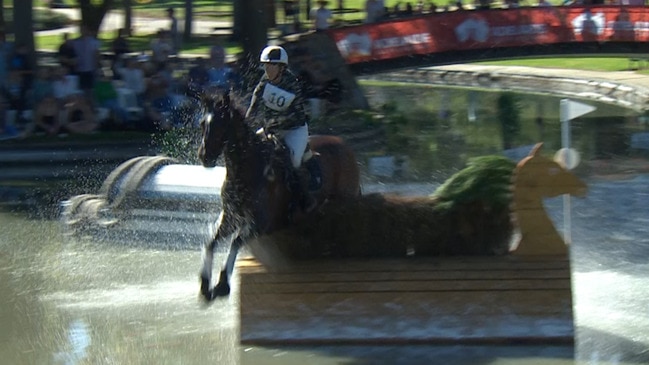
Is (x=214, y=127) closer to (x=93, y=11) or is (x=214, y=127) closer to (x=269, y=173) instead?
(x=269, y=173)

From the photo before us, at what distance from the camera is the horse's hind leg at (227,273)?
952cm

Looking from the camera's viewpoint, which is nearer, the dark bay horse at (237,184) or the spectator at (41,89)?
the dark bay horse at (237,184)

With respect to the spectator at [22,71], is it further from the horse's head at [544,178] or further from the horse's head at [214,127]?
the horse's head at [544,178]

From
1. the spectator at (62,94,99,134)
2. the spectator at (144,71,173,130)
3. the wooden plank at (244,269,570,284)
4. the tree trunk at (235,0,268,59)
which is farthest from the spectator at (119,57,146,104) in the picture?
the wooden plank at (244,269,570,284)

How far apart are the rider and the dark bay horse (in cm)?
16

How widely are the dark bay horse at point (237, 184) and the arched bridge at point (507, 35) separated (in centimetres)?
1510

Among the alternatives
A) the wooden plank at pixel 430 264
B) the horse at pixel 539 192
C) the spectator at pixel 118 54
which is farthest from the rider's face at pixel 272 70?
the spectator at pixel 118 54

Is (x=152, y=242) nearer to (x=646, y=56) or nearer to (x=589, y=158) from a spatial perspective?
(x=589, y=158)

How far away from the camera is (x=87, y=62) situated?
19.5 meters

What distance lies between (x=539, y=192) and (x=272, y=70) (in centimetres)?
246

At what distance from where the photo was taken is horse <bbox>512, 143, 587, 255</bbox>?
9492mm

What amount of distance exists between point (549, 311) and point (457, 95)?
21.4 meters

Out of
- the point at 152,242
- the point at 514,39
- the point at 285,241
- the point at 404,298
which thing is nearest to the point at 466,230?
the point at 404,298

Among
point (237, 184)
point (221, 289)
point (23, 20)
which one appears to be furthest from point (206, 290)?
point (23, 20)
